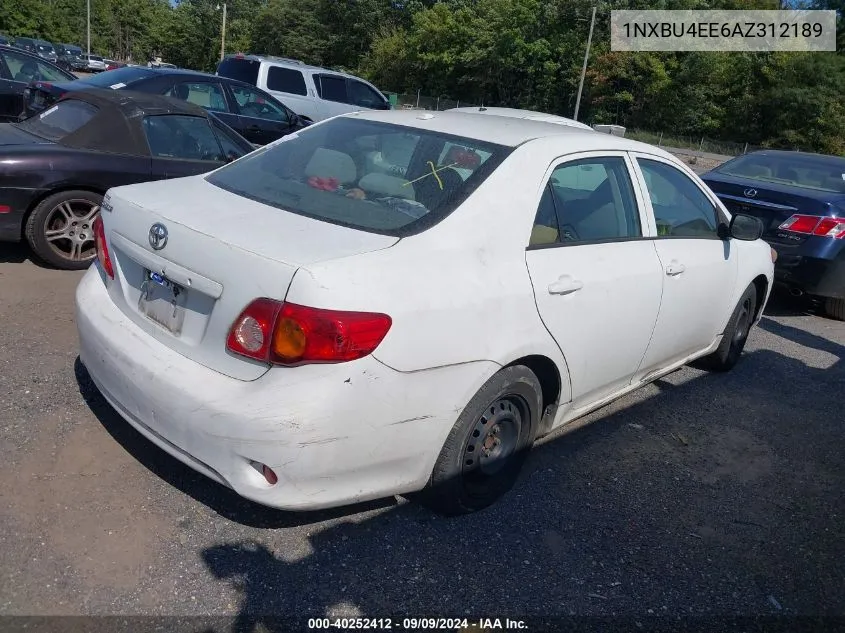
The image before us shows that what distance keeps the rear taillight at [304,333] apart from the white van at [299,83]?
11.8 meters

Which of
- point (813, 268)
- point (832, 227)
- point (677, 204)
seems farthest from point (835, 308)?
point (677, 204)

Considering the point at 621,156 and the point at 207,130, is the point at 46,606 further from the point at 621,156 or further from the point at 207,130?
the point at 207,130

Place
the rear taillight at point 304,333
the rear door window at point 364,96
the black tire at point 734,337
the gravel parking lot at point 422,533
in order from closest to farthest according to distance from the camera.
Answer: the rear taillight at point 304,333
the gravel parking lot at point 422,533
the black tire at point 734,337
the rear door window at point 364,96

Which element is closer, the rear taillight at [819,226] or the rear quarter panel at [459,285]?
the rear quarter panel at [459,285]

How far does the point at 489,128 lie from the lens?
3.47 meters

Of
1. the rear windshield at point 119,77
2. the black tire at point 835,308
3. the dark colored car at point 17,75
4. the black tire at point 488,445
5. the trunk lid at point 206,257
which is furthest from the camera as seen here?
the dark colored car at point 17,75

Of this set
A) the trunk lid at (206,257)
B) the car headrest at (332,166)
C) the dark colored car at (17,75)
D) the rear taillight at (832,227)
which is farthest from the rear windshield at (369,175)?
the dark colored car at (17,75)

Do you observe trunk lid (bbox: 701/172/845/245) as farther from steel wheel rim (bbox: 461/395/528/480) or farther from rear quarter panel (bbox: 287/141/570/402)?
steel wheel rim (bbox: 461/395/528/480)

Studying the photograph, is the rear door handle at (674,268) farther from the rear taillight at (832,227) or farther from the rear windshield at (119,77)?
the rear windshield at (119,77)

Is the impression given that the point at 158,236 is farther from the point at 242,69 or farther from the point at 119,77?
the point at 242,69

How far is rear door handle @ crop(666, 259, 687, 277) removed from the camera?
387cm

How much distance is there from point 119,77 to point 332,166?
712 centimetres

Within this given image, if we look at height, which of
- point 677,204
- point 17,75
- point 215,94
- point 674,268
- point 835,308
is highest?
point 677,204

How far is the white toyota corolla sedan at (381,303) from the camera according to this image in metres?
2.44
